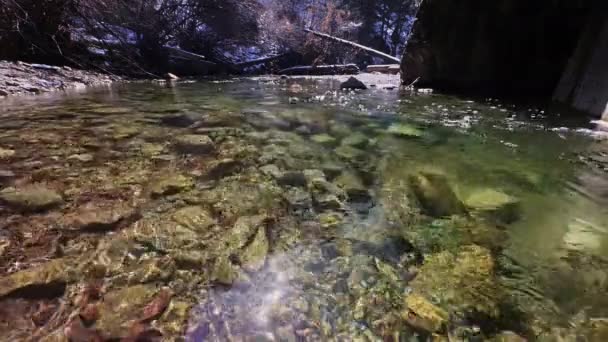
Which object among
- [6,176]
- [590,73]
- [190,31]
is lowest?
[6,176]

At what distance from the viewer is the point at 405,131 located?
14.2 ft

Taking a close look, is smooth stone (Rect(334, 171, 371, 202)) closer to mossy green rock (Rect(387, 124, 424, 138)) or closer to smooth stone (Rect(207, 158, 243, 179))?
smooth stone (Rect(207, 158, 243, 179))

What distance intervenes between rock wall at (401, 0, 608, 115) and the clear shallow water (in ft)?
→ 16.0

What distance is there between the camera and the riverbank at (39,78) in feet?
22.2

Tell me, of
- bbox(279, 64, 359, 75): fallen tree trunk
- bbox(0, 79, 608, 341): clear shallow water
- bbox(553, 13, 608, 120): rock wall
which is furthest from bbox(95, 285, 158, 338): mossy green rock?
bbox(279, 64, 359, 75): fallen tree trunk

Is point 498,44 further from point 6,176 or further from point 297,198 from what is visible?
point 6,176

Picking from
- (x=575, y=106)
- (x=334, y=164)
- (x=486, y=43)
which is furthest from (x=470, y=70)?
(x=334, y=164)

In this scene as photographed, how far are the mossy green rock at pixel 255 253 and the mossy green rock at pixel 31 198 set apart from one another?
1.20 meters

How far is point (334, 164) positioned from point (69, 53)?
30.5 ft

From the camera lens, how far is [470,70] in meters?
8.59

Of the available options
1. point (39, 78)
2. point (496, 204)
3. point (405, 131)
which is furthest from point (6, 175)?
point (39, 78)

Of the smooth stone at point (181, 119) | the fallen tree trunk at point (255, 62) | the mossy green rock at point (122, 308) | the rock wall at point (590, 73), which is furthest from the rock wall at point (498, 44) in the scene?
the mossy green rock at point (122, 308)

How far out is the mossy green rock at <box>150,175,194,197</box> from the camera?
243cm

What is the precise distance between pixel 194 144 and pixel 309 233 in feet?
6.22
